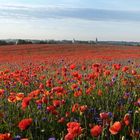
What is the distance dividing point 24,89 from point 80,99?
85.4 inches

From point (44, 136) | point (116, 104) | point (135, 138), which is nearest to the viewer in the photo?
point (135, 138)

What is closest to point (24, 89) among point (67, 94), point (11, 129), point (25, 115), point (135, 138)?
point (67, 94)

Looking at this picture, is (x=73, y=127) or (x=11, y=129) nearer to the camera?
(x=73, y=127)

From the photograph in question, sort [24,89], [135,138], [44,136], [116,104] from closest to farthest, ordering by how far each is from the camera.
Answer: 1. [135,138]
2. [44,136]
3. [116,104]
4. [24,89]

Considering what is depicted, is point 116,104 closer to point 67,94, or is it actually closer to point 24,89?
point 67,94

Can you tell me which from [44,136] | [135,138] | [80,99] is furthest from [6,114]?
[135,138]

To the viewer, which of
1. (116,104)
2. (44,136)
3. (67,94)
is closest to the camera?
(44,136)

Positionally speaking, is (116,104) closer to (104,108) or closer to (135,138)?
(104,108)

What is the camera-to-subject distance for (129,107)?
5.73 meters

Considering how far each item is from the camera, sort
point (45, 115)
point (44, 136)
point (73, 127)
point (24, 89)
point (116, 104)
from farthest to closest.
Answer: point (24, 89)
point (116, 104)
point (45, 115)
point (44, 136)
point (73, 127)

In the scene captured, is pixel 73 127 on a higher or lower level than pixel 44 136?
higher

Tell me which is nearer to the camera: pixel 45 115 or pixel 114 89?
pixel 45 115

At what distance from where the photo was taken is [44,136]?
488 cm

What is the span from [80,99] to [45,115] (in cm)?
83
